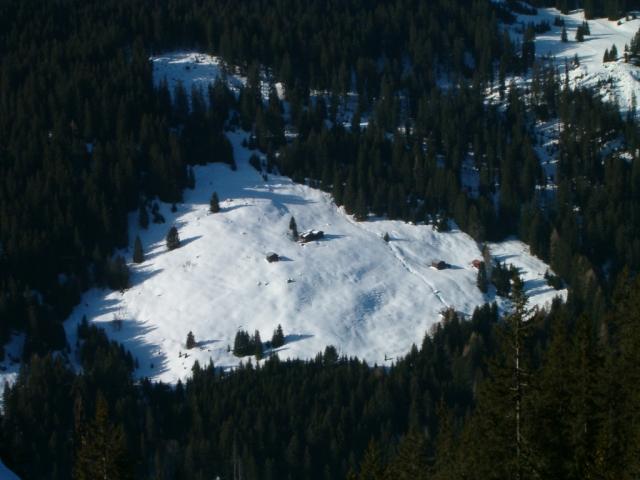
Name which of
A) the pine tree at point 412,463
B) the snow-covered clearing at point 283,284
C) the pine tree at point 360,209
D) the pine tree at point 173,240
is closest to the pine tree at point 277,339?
the snow-covered clearing at point 283,284

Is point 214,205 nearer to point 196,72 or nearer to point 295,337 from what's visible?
point 295,337

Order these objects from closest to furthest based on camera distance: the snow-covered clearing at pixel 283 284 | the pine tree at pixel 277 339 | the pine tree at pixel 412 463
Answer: the pine tree at pixel 412 463, the pine tree at pixel 277 339, the snow-covered clearing at pixel 283 284

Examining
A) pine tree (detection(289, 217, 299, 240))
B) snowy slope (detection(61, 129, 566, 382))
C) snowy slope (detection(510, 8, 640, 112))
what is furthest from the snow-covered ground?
snowy slope (detection(510, 8, 640, 112))

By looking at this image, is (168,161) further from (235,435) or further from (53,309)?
(235,435)

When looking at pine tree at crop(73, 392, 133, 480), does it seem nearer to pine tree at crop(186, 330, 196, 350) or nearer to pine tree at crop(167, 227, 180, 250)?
pine tree at crop(186, 330, 196, 350)

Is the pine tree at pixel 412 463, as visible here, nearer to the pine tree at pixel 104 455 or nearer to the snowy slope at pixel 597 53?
the pine tree at pixel 104 455

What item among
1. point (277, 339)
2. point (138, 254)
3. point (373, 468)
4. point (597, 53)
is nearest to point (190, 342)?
point (277, 339)

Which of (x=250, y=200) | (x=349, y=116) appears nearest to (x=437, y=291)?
(x=250, y=200)
